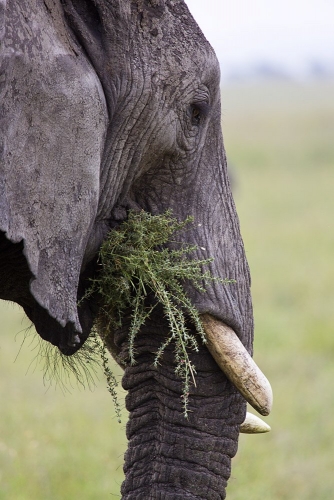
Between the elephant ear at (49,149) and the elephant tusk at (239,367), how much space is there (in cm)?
47

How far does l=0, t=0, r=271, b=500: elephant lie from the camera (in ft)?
7.29

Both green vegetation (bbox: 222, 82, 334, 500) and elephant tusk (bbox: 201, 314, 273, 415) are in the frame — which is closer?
elephant tusk (bbox: 201, 314, 273, 415)

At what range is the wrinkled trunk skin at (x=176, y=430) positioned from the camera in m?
2.66

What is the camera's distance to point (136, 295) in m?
2.71

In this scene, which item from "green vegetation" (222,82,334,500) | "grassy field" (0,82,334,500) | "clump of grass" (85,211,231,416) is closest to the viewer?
"clump of grass" (85,211,231,416)

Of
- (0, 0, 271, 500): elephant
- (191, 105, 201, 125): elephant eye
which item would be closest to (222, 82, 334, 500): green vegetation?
(191, 105, 201, 125): elephant eye

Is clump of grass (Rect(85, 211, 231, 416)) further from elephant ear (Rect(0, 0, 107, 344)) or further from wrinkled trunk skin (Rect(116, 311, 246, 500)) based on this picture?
elephant ear (Rect(0, 0, 107, 344))

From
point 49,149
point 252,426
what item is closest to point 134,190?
point 49,149

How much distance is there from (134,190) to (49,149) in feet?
1.64

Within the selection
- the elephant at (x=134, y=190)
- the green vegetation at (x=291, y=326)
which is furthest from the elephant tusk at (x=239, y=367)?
the green vegetation at (x=291, y=326)

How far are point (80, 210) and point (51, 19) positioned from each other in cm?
47

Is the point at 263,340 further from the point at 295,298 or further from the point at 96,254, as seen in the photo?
the point at 96,254

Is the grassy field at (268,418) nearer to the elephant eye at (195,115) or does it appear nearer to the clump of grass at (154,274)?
the clump of grass at (154,274)

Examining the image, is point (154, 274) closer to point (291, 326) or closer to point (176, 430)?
point (176, 430)
